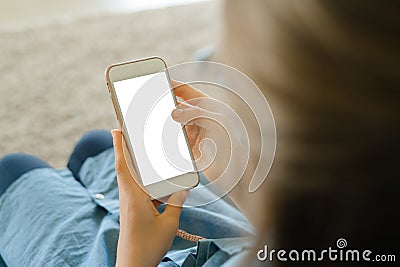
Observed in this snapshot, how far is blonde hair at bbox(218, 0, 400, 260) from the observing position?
32 centimetres

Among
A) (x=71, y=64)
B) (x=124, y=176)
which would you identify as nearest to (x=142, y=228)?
(x=124, y=176)

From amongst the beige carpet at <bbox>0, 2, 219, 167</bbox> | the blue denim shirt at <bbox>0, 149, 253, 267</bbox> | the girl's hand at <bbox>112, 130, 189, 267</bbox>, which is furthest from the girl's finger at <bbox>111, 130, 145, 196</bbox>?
the beige carpet at <bbox>0, 2, 219, 167</bbox>

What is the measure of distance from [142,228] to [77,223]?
246mm

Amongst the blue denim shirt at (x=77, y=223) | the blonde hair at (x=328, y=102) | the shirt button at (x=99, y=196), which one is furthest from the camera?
the shirt button at (x=99, y=196)

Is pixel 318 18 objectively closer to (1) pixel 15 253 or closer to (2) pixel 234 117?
(2) pixel 234 117

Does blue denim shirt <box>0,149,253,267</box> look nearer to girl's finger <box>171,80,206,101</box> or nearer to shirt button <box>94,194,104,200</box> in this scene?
shirt button <box>94,194,104,200</box>

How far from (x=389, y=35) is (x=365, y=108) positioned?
0.14 feet

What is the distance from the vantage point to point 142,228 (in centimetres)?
58

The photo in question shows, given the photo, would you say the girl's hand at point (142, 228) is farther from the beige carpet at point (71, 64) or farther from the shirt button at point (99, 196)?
the beige carpet at point (71, 64)

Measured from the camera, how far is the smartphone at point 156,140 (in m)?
0.62

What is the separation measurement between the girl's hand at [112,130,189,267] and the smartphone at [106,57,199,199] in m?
0.02

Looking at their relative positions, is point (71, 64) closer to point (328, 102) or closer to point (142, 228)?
point (142, 228)

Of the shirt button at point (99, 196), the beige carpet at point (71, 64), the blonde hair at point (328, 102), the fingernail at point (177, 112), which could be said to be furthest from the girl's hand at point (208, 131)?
the beige carpet at point (71, 64)

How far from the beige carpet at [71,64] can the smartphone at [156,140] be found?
68cm
